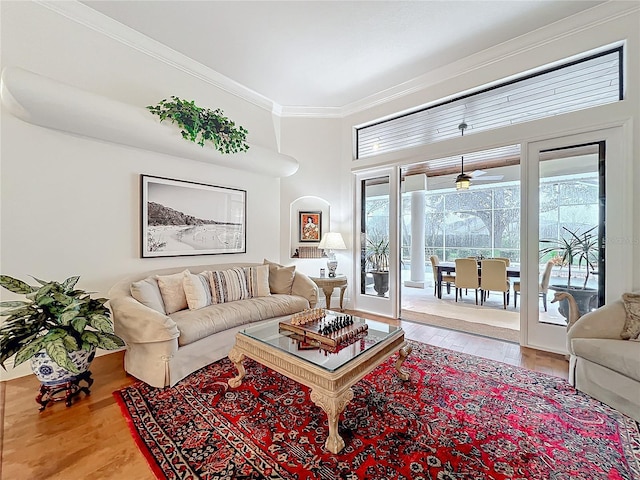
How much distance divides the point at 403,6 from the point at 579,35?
186 cm

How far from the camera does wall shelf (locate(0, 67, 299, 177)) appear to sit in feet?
7.08

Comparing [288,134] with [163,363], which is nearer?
[163,363]

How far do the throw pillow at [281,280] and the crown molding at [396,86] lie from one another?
267 centimetres

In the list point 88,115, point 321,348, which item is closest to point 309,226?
point 321,348

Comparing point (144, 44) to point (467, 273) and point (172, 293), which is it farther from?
point (467, 273)

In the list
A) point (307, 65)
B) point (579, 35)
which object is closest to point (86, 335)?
point (307, 65)

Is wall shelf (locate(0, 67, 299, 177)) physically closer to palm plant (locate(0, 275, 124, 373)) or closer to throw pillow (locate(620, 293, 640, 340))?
palm plant (locate(0, 275, 124, 373))

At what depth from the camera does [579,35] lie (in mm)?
2814

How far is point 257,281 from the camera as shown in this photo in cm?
354

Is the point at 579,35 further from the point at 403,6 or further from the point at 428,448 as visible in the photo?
the point at 428,448

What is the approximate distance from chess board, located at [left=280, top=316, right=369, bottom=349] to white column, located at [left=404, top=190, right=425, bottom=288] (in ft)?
18.5

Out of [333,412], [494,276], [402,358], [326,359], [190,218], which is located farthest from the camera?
[494,276]

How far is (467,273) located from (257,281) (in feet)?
13.0

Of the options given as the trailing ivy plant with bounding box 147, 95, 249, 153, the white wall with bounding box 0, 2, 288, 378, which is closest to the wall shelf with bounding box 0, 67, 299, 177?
the trailing ivy plant with bounding box 147, 95, 249, 153
